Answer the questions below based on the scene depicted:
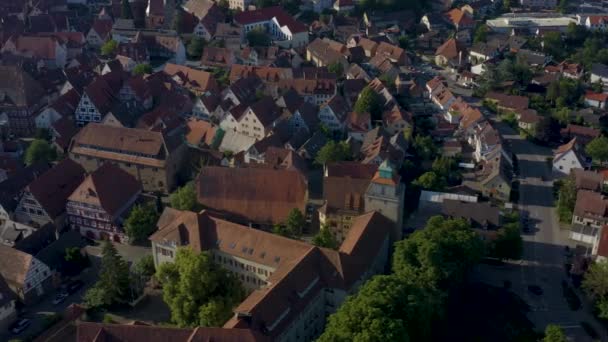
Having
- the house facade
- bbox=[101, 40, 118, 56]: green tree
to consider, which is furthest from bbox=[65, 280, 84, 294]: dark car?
bbox=[101, 40, 118, 56]: green tree

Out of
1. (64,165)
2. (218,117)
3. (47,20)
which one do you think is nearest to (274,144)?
(218,117)

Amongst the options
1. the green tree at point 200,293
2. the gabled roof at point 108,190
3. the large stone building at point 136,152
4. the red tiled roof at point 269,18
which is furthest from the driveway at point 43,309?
the red tiled roof at point 269,18

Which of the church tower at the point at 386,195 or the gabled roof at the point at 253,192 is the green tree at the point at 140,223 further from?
the church tower at the point at 386,195

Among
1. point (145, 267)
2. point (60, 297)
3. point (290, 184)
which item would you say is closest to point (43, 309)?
point (60, 297)

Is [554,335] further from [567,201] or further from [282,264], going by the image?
[567,201]

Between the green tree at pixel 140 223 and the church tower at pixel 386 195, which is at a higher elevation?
the church tower at pixel 386 195

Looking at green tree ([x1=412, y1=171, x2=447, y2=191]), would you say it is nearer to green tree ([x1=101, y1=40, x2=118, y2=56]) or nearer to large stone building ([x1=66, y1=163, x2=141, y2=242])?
large stone building ([x1=66, y1=163, x2=141, y2=242])

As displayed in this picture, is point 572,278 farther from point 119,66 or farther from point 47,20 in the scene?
point 47,20
